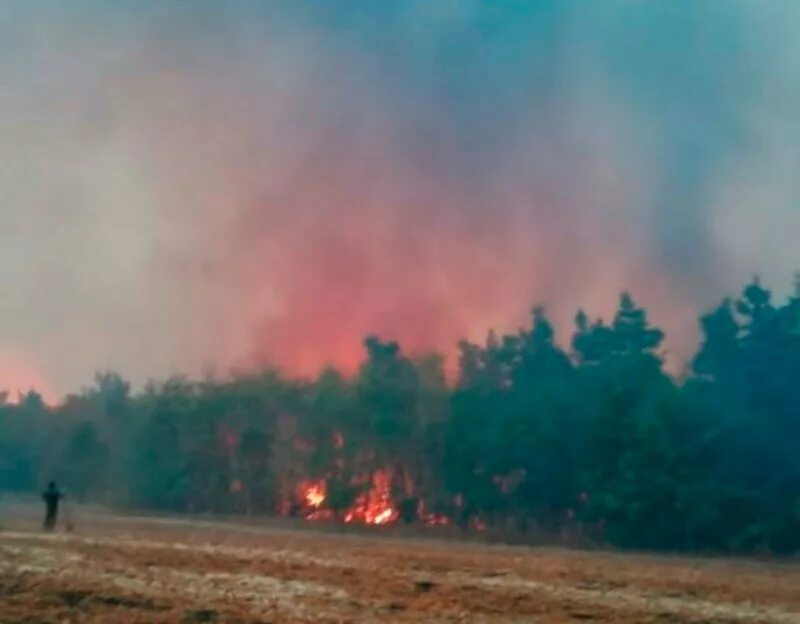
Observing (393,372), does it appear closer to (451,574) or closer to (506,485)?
(506,485)

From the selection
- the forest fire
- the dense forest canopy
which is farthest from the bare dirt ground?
the forest fire

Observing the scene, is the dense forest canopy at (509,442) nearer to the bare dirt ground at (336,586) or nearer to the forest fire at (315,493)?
the forest fire at (315,493)

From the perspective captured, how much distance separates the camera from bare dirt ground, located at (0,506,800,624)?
2491 cm

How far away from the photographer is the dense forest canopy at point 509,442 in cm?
6097

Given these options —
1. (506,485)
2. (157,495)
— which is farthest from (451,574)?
(157,495)

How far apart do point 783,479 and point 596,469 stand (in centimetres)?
977

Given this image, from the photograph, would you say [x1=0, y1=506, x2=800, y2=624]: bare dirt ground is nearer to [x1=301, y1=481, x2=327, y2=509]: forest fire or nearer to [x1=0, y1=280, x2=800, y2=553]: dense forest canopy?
[x1=0, y1=280, x2=800, y2=553]: dense forest canopy

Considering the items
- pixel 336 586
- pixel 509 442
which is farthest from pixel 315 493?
pixel 336 586

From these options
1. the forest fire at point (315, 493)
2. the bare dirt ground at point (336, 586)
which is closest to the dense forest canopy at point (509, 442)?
the forest fire at point (315, 493)

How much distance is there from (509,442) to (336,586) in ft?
134

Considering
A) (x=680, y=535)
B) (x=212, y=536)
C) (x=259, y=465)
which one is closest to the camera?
(x=212, y=536)

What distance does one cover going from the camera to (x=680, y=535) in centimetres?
6078

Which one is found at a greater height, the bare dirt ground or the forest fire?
the forest fire

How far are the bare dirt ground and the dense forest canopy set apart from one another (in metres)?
18.2
